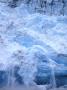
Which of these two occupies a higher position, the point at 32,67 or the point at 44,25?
the point at 44,25

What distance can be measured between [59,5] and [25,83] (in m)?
0.83

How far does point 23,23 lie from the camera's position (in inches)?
87.6

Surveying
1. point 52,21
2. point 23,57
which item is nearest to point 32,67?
point 23,57

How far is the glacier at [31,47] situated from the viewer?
2.08m

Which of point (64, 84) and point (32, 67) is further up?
point (32, 67)

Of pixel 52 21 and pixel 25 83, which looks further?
pixel 52 21

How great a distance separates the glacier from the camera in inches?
82.0

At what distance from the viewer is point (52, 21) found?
225 centimetres

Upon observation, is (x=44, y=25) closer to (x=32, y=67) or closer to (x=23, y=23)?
(x=23, y=23)

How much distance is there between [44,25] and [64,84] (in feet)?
1.94

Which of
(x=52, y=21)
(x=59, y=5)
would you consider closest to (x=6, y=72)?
→ (x=52, y=21)

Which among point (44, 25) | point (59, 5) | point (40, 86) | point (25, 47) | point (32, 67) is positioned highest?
point (59, 5)

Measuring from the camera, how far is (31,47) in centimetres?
216

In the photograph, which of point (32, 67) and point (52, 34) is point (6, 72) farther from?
point (52, 34)
